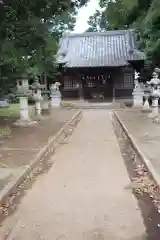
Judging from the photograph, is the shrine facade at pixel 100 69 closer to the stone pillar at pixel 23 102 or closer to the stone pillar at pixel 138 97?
the stone pillar at pixel 138 97

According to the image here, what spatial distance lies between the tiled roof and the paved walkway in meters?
26.4

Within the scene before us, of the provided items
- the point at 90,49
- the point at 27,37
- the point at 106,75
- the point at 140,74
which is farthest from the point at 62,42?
the point at 27,37

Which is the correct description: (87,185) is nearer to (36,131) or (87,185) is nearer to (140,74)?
(36,131)

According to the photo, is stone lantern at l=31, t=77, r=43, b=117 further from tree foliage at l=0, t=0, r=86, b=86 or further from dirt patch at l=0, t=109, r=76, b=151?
tree foliage at l=0, t=0, r=86, b=86

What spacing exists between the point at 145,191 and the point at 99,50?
1281 inches

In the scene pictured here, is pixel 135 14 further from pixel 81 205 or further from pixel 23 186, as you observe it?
pixel 81 205

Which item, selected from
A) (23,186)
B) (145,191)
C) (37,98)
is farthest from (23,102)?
(145,191)

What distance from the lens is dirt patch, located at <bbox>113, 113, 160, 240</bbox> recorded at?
4.92 metres

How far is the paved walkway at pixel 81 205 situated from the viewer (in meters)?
4.70

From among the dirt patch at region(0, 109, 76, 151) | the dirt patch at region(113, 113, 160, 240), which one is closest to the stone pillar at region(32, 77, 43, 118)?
the dirt patch at region(0, 109, 76, 151)

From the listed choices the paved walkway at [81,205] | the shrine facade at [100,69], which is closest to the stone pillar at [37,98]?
the paved walkway at [81,205]

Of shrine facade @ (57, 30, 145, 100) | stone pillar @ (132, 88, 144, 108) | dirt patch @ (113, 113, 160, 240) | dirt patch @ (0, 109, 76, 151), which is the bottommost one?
dirt patch @ (113, 113, 160, 240)

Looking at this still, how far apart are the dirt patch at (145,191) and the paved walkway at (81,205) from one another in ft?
0.40

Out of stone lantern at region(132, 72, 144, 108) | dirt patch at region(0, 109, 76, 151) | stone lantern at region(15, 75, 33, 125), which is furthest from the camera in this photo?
stone lantern at region(132, 72, 144, 108)
